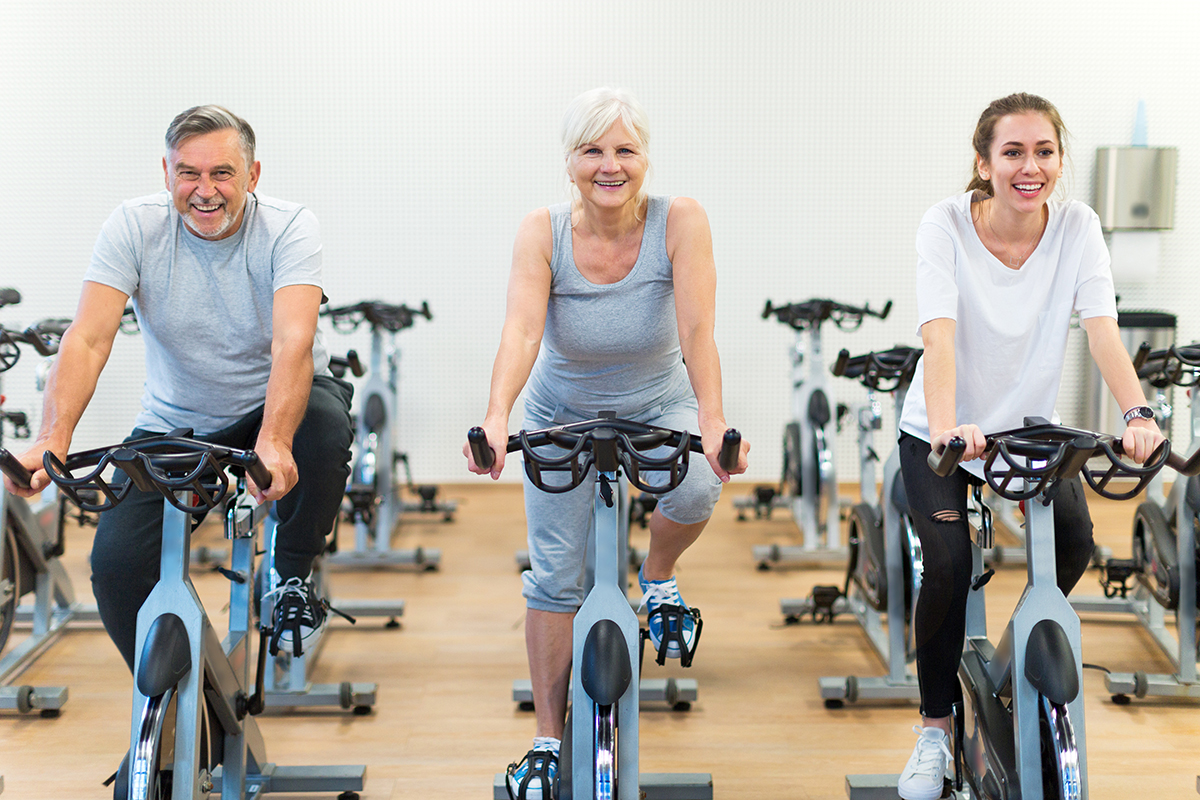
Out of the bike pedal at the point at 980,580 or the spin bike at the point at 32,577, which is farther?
the spin bike at the point at 32,577

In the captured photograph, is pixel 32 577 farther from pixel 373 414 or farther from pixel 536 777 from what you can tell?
pixel 536 777

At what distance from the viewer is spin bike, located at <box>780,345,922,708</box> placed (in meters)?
2.79

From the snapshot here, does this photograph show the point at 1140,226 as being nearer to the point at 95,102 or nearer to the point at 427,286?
the point at 427,286

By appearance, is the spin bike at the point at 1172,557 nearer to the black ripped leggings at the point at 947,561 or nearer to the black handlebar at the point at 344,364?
the black ripped leggings at the point at 947,561

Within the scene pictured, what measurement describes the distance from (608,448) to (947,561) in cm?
81

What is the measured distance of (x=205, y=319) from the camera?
213 centimetres

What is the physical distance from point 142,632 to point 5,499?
1.42 m

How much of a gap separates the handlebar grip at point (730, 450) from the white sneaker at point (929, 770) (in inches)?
33.5

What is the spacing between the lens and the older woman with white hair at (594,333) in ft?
6.25

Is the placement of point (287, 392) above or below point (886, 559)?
above

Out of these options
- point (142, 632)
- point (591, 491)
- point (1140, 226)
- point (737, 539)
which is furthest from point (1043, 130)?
point (1140, 226)

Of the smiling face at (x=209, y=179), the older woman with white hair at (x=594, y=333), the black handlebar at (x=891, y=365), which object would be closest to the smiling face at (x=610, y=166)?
the older woman with white hair at (x=594, y=333)

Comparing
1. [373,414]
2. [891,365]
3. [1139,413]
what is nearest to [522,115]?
[373,414]

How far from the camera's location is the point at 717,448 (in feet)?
5.63
